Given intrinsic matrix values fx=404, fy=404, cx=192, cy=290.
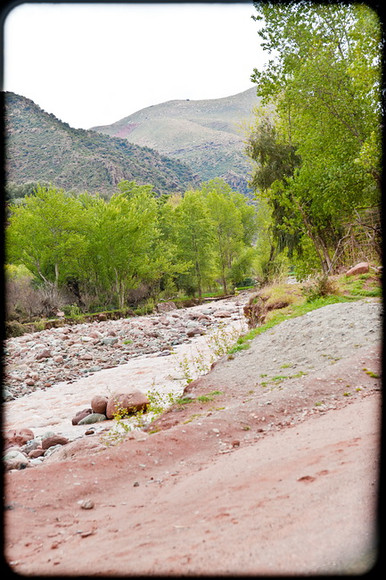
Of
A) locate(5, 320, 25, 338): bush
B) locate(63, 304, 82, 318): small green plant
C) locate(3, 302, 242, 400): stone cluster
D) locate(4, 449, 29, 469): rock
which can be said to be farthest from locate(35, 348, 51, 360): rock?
locate(63, 304, 82, 318): small green plant

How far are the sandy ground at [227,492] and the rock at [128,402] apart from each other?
1251 mm

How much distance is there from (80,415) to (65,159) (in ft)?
254

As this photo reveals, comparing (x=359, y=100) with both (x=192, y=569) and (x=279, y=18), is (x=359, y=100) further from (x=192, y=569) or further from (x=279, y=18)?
(x=192, y=569)

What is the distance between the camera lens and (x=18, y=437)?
6.41 meters


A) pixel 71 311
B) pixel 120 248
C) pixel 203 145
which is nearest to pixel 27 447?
pixel 71 311

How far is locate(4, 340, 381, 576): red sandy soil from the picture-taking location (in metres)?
1.39

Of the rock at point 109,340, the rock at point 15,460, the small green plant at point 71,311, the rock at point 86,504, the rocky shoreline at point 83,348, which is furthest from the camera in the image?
the small green plant at point 71,311

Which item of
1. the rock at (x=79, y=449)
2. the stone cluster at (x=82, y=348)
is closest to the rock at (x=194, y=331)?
the stone cluster at (x=82, y=348)

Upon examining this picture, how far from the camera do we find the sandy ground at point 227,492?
140 cm

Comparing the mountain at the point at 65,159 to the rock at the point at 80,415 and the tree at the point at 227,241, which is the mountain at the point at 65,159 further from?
the rock at the point at 80,415

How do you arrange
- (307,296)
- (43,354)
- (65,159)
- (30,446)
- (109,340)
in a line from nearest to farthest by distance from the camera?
(30,446) < (307,296) < (43,354) < (109,340) < (65,159)

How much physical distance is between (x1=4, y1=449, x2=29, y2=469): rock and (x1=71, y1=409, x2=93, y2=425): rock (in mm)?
1798

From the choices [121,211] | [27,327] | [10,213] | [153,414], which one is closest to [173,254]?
[121,211]

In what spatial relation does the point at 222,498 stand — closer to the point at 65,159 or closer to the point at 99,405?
the point at 99,405
